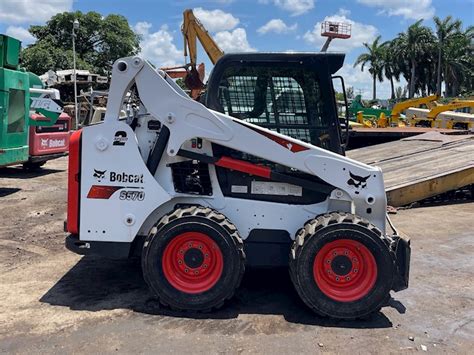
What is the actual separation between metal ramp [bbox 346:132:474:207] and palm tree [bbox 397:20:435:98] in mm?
46402

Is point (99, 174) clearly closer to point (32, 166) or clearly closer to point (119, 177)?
point (119, 177)

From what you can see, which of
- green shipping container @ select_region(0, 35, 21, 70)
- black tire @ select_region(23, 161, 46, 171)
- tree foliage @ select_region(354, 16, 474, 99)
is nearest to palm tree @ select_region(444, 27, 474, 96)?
tree foliage @ select_region(354, 16, 474, 99)

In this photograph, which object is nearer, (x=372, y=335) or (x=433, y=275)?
(x=372, y=335)

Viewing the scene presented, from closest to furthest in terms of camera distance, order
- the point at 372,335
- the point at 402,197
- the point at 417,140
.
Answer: the point at 372,335, the point at 402,197, the point at 417,140

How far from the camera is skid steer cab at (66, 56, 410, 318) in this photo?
4.25 m

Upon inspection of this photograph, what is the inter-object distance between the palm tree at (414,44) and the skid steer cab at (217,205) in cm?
5513

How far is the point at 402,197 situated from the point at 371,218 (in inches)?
177

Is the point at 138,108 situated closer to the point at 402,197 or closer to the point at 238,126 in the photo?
the point at 238,126

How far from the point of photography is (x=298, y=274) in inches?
167

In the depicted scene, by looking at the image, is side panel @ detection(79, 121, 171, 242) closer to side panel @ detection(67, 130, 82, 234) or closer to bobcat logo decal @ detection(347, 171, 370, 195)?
side panel @ detection(67, 130, 82, 234)

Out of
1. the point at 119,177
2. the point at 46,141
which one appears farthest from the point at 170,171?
the point at 46,141

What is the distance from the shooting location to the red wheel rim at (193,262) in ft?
14.1

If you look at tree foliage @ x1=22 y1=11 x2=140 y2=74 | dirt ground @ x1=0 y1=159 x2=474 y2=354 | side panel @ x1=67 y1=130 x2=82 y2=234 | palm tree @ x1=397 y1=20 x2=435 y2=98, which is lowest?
dirt ground @ x1=0 y1=159 x2=474 y2=354

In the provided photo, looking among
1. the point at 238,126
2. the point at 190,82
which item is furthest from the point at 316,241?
the point at 190,82
